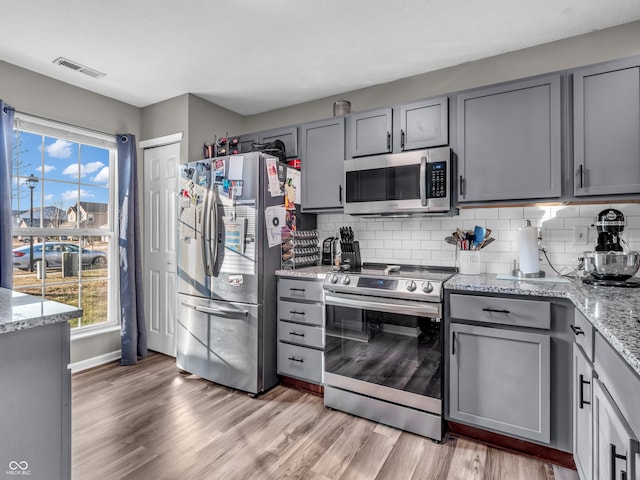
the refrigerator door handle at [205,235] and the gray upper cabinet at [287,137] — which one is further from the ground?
the gray upper cabinet at [287,137]

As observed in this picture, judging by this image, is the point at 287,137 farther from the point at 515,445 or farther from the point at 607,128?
the point at 515,445

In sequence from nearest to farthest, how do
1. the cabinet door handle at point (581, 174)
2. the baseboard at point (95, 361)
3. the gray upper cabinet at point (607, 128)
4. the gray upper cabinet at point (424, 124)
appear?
the gray upper cabinet at point (607, 128) < the cabinet door handle at point (581, 174) < the gray upper cabinet at point (424, 124) < the baseboard at point (95, 361)

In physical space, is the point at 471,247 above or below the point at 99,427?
above

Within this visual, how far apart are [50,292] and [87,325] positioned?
452 millimetres

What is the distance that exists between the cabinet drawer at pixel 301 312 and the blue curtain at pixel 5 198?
202 cm

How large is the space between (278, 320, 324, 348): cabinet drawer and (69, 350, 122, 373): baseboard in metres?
1.82

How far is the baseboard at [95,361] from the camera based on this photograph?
3.10 metres

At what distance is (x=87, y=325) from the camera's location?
10.9 ft

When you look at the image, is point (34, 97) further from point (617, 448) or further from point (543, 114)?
point (617, 448)

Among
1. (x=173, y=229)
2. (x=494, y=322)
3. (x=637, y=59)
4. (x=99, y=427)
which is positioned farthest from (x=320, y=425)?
(x=637, y=59)

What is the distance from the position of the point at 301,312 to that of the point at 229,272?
0.66 meters

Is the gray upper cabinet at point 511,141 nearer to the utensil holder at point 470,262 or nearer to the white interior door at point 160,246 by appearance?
the utensil holder at point 470,262

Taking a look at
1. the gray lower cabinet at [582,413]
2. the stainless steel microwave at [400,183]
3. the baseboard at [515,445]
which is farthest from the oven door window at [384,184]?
the baseboard at [515,445]

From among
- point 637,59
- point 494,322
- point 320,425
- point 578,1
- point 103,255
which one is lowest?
point 320,425
